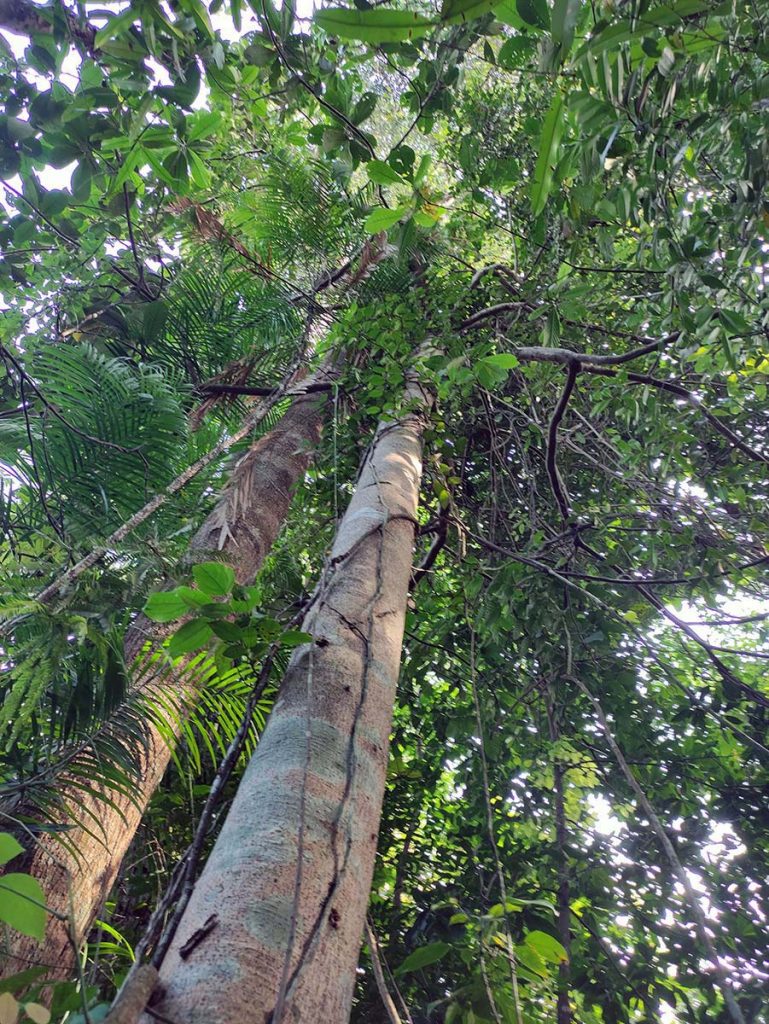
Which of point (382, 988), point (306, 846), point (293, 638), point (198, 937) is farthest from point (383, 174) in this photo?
point (382, 988)

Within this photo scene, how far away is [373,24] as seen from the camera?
3.02ft

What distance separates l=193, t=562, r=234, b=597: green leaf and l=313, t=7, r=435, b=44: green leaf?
0.80 meters

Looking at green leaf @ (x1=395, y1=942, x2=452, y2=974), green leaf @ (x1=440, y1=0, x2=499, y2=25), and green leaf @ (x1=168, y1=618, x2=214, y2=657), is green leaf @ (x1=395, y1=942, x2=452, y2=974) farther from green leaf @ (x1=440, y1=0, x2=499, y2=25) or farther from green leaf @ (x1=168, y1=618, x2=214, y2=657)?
green leaf @ (x1=440, y1=0, x2=499, y2=25)

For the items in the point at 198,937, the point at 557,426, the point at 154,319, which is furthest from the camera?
the point at 154,319

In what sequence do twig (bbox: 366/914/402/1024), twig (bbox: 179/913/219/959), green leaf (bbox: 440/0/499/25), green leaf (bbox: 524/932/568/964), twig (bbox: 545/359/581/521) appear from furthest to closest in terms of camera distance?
Answer: twig (bbox: 545/359/581/521), green leaf (bbox: 524/932/568/964), twig (bbox: 366/914/402/1024), green leaf (bbox: 440/0/499/25), twig (bbox: 179/913/219/959)

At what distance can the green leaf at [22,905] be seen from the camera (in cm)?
73

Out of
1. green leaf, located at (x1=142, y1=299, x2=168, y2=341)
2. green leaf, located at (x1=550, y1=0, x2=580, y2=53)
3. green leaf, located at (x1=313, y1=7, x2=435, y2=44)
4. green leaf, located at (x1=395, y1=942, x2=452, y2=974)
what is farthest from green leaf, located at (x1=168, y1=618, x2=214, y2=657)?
green leaf, located at (x1=142, y1=299, x2=168, y2=341)

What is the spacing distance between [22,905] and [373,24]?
1.18m

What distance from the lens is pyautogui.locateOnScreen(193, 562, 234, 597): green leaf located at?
113 cm

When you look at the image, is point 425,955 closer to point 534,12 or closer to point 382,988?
point 382,988

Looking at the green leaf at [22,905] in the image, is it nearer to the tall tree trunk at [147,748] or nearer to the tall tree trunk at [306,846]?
the tall tree trunk at [147,748]

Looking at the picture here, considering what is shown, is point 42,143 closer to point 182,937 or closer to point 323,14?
point 323,14

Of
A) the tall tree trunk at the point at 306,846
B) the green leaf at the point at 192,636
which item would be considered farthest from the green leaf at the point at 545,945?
the green leaf at the point at 192,636

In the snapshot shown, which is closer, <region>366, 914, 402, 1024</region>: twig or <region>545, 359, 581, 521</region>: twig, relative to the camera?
<region>366, 914, 402, 1024</region>: twig
